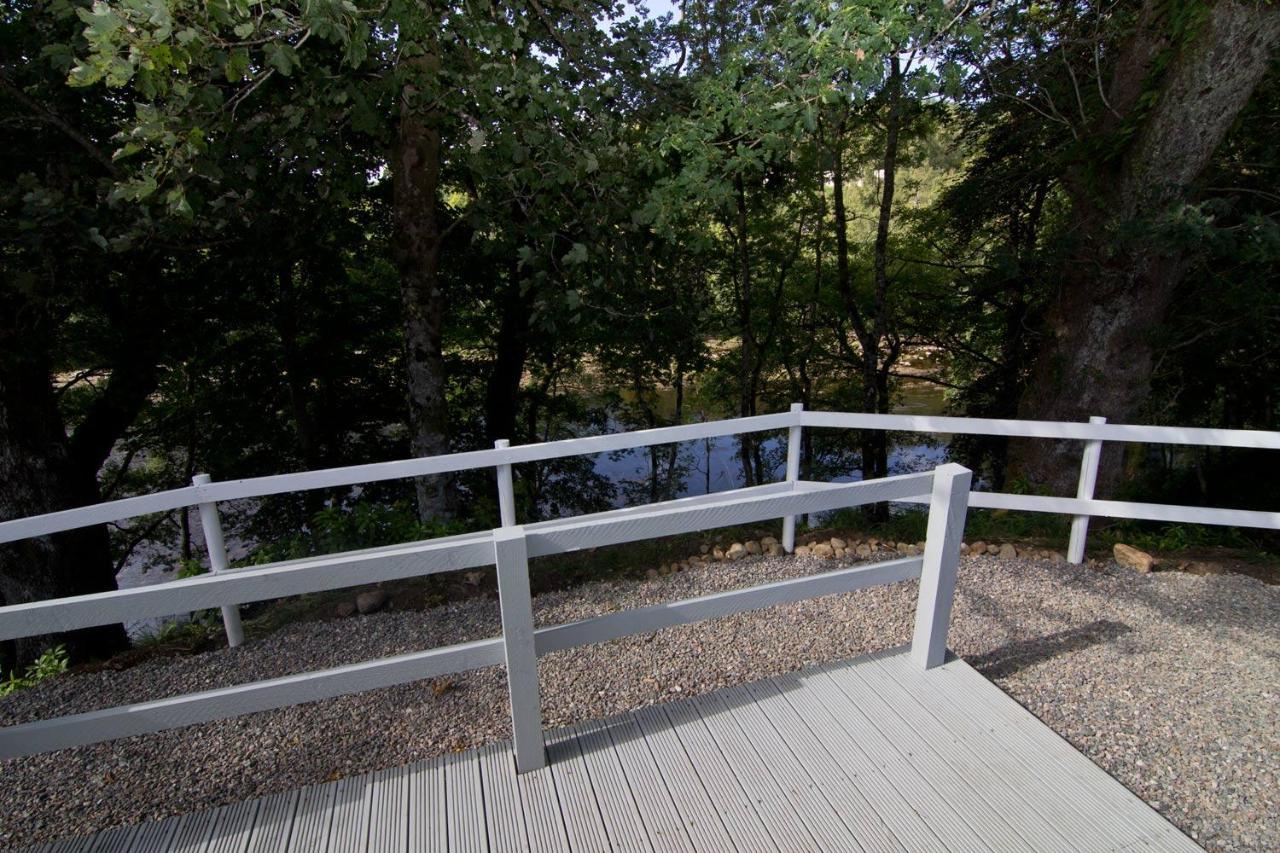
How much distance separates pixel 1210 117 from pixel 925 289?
→ 21.5 ft

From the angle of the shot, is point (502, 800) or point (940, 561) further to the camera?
point (940, 561)

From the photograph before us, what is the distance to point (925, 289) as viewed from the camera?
1195 cm

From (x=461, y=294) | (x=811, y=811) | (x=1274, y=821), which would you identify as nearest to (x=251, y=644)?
(x=811, y=811)

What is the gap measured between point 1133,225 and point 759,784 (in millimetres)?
6080

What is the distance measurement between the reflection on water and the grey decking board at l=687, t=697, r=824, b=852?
12.8m

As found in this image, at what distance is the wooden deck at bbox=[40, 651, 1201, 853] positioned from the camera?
1.88 m

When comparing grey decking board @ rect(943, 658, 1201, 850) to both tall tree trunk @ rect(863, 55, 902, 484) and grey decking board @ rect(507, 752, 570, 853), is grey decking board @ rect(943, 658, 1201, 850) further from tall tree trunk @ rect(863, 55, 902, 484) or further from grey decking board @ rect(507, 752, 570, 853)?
tall tree trunk @ rect(863, 55, 902, 484)

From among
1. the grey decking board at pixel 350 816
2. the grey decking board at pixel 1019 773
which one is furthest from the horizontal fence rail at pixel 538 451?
the grey decking board at pixel 1019 773

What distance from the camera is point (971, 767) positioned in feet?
7.02

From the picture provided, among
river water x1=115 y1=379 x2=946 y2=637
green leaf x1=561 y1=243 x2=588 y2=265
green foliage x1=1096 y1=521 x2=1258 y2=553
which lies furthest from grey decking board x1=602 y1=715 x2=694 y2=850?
river water x1=115 y1=379 x2=946 y2=637

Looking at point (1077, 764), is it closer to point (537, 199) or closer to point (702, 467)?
point (537, 199)

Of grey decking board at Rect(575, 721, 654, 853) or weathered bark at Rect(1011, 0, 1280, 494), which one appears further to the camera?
weathered bark at Rect(1011, 0, 1280, 494)

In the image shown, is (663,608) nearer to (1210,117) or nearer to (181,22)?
(181,22)

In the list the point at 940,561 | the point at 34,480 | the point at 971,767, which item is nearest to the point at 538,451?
the point at 940,561
